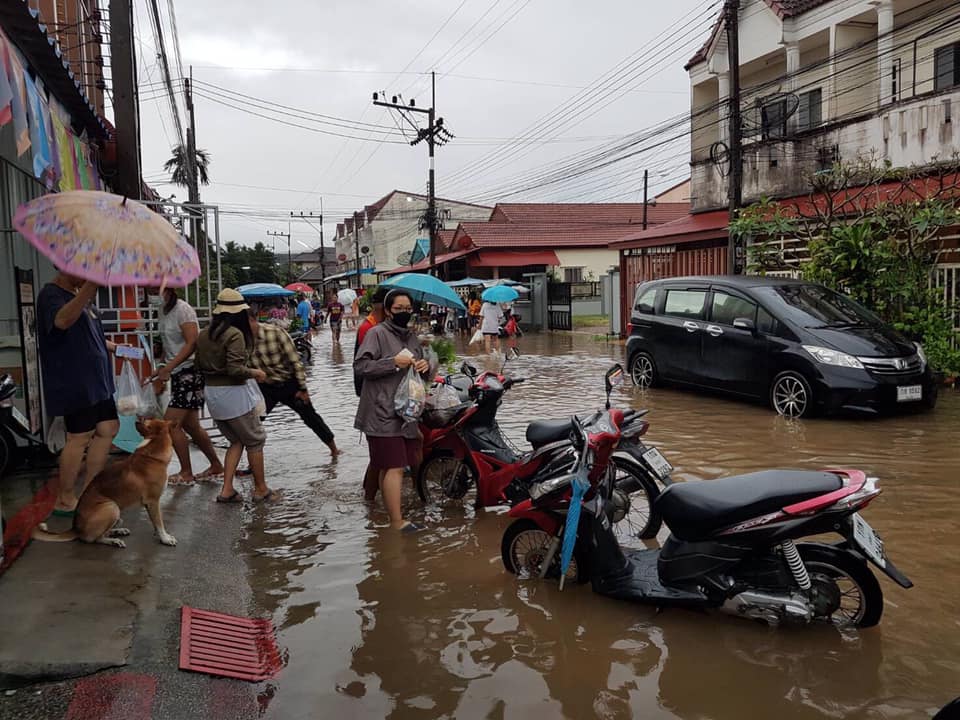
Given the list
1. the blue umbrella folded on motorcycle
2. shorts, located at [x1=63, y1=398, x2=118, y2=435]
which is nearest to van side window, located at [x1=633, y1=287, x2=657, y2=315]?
the blue umbrella folded on motorcycle

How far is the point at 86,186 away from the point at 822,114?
1755 centimetres

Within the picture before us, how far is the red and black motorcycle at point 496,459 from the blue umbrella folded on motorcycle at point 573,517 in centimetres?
36

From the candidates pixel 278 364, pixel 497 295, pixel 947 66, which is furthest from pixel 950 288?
pixel 497 295

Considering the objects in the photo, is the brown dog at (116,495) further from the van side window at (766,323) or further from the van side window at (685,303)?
the van side window at (685,303)

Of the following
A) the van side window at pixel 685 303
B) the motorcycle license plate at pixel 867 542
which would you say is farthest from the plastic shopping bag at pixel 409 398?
the van side window at pixel 685 303

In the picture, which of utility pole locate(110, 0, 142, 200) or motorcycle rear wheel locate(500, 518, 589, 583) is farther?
utility pole locate(110, 0, 142, 200)

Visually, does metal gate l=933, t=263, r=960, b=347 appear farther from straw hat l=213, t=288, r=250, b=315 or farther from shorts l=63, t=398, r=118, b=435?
shorts l=63, t=398, r=118, b=435

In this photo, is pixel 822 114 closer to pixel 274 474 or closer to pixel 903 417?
pixel 903 417

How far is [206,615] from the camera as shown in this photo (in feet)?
12.9

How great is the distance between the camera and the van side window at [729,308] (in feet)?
31.9

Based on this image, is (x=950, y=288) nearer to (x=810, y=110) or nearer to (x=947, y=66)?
(x=947, y=66)

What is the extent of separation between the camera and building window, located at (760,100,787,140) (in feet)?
63.9

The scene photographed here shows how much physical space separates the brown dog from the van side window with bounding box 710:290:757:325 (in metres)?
7.30

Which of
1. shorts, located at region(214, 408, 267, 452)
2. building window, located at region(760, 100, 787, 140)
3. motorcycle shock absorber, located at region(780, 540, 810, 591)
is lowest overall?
motorcycle shock absorber, located at region(780, 540, 810, 591)
